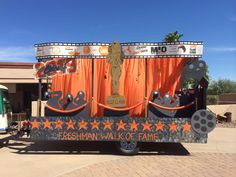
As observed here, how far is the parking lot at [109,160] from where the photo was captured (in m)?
7.97

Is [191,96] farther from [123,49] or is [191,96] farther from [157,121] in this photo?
[123,49]

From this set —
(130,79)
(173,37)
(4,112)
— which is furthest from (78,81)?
(173,37)

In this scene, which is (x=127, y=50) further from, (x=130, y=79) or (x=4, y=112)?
(x=4, y=112)

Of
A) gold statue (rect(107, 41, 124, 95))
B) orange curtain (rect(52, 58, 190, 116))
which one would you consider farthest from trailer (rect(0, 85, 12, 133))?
gold statue (rect(107, 41, 124, 95))

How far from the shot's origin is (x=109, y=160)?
30.8 feet

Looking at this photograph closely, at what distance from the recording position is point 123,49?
1081cm

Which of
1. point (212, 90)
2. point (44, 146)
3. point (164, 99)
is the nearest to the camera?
point (164, 99)

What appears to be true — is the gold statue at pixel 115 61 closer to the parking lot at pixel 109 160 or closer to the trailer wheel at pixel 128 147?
the trailer wheel at pixel 128 147

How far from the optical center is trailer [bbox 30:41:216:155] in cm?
1027

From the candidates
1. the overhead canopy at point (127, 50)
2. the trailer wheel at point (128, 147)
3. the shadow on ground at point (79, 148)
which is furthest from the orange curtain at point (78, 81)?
the trailer wheel at point (128, 147)

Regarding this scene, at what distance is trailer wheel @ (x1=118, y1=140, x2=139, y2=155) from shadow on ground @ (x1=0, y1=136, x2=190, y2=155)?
0.39 m

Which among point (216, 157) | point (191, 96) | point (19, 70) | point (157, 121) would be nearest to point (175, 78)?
point (191, 96)

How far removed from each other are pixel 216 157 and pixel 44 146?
6.27 metres

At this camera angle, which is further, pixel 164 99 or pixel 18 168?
pixel 164 99
